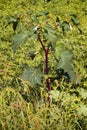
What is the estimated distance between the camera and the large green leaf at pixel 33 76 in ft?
13.0

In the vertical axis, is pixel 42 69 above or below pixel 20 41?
below

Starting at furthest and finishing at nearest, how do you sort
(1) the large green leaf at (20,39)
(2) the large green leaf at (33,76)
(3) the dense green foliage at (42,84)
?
(2) the large green leaf at (33,76) < (1) the large green leaf at (20,39) < (3) the dense green foliage at (42,84)

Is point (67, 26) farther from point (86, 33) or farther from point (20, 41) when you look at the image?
point (86, 33)

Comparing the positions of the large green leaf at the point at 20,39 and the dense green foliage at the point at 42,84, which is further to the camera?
the large green leaf at the point at 20,39

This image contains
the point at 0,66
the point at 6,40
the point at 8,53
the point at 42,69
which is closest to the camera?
the point at 42,69

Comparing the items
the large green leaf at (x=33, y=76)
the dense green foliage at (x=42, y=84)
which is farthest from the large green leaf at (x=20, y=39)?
the large green leaf at (x=33, y=76)

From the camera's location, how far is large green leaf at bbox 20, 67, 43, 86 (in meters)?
3.97

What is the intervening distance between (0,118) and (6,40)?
2.22 m

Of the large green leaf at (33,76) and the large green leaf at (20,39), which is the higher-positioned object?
the large green leaf at (20,39)

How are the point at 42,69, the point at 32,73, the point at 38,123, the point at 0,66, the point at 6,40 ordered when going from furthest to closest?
the point at 6,40
the point at 0,66
the point at 42,69
the point at 32,73
the point at 38,123

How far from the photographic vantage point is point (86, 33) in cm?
576

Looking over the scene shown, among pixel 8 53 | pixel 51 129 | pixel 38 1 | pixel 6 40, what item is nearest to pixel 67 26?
pixel 51 129

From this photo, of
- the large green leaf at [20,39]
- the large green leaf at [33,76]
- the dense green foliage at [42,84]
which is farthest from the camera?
the large green leaf at [33,76]

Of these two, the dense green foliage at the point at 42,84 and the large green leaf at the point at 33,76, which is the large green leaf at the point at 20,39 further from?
the large green leaf at the point at 33,76
